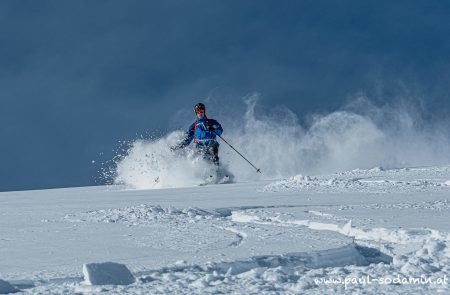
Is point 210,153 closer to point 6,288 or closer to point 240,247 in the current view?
point 240,247

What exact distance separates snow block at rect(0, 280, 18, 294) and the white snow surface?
0.08 ft

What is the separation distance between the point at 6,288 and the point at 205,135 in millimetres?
12225

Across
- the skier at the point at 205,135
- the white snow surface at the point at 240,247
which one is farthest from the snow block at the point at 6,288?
the skier at the point at 205,135

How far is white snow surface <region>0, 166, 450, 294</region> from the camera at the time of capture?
12.2 ft

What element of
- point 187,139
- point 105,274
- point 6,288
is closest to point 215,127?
point 187,139

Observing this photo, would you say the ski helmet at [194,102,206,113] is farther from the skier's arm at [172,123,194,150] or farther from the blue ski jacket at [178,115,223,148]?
the skier's arm at [172,123,194,150]

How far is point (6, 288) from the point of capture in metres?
3.66

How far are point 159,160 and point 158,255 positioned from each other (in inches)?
479

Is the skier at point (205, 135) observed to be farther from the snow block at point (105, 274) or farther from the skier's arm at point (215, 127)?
the snow block at point (105, 274)

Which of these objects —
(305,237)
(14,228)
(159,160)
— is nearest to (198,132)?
(159,160)

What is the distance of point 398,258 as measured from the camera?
4344mm

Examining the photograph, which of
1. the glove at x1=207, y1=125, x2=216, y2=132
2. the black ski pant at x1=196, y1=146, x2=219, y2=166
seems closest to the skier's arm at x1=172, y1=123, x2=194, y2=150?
the black ski pant at x1=196, y1=146, x2=219, y2=166

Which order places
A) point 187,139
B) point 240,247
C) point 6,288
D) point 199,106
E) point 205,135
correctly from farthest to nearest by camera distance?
point 187,139, point 205,135, point 199,106, point 240,247, point 6,288

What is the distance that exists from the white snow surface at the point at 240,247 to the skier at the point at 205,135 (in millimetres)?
6765
